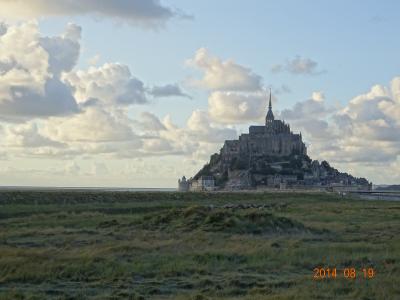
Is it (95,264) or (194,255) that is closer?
(95,264)

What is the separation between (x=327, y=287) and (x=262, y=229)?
1428 cm

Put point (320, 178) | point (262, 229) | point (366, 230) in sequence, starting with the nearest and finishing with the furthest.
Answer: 1. point (262, 229)
2. point (366, 230)
3. point (320, 178)

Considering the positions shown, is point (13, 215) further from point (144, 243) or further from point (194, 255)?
point (194, 255)

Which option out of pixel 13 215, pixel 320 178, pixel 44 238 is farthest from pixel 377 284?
pixel 320 178

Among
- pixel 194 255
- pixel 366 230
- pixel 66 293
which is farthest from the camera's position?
pixel 366 230

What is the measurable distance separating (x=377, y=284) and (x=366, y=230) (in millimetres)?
16678

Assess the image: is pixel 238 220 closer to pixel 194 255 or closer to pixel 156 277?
pixel 194 255

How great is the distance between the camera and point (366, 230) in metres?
31.4
